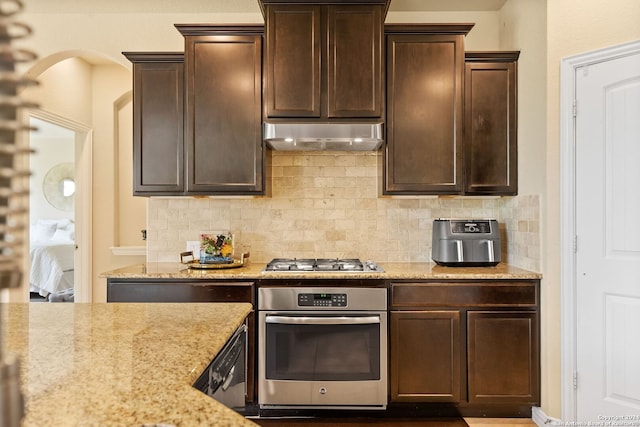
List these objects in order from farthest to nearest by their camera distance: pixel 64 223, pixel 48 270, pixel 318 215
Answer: pixel 64 223
pixel 48 270
pixel 318 215

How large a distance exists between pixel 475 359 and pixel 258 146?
1.95 metres

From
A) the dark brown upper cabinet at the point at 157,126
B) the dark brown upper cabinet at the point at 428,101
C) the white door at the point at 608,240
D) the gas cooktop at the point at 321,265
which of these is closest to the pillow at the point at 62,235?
the dark brown upper cabinet at the point at 157,126

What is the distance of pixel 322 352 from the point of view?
252 cm

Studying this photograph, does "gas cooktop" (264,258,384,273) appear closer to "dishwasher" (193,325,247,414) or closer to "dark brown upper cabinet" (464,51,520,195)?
"dark brown upper cabinet" (464,51,520,195)

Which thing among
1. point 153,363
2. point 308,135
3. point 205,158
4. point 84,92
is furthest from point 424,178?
point 84,92

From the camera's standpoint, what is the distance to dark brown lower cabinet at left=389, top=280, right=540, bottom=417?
2547 millimetres

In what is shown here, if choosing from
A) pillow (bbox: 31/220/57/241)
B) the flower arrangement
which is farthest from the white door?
pillow (bbox: 31/220/57/241)

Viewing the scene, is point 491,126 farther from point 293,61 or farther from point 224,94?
point 224,94

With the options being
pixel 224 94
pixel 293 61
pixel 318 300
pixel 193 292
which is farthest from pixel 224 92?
pixel 318 300

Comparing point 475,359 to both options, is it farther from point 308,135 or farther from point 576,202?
point 308,135

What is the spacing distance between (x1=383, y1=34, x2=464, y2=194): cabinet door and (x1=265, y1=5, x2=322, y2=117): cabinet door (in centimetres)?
50

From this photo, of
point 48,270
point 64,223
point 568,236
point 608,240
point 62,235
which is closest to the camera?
point 608,240

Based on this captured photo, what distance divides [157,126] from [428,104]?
185 cm

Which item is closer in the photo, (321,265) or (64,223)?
(321,265)
